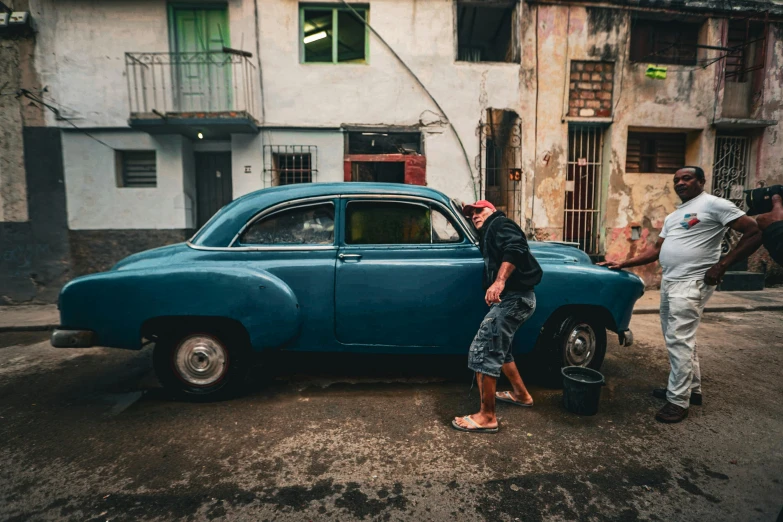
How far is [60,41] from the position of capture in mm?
7957

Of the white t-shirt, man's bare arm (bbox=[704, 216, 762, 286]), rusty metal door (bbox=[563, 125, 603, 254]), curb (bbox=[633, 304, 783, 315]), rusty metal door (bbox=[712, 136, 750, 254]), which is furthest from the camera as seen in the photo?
rusty metal door (bbox=[712, 136, 750, 254])

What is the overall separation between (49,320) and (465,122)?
8.64 metres

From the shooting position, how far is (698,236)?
3.09 metres

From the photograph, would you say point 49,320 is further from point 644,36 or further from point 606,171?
point 644,36

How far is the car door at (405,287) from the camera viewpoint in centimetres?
336

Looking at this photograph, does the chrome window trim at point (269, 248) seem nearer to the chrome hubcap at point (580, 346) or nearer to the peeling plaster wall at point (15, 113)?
the chrome hubcap at point (580, 346)

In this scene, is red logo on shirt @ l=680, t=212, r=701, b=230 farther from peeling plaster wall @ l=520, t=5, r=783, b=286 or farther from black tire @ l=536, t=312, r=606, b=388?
peeling plaster wall @ l=520, t=5, r=783, b=286

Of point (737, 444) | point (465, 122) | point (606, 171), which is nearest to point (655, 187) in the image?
point (606, 171)

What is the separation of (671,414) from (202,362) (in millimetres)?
3912

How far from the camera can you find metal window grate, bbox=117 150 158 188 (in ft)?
27.4

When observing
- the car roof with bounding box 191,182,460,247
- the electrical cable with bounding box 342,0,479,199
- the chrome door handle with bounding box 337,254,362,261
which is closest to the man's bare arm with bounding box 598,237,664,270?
the car roof with bounding box 191,182,460,247

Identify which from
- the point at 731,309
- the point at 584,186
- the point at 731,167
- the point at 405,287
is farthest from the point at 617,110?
the point at 405,287

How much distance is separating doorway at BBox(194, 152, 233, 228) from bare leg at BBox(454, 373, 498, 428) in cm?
760

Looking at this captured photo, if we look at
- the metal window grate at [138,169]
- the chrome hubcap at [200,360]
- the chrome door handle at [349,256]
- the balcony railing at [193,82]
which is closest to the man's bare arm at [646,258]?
the chrome door handle at [349,256]
